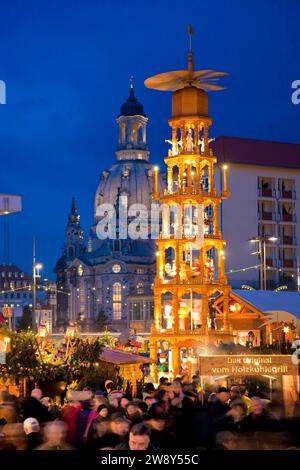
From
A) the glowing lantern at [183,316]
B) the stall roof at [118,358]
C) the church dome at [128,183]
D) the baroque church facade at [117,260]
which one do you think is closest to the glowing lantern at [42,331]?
the stall roof at [118,358]

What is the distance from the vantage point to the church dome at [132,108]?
152 metres

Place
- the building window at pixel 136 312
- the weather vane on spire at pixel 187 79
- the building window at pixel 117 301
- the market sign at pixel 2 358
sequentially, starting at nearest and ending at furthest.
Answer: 1. the market sign at pixel 2 358
2. the weather vane on spire at pixel 187 79
3. the building window at pixel 136 312
4. the building window at pixel 117 301

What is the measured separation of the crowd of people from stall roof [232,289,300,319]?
2367 cm

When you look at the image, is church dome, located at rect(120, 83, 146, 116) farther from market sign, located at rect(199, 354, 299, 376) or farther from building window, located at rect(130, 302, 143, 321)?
market sign, located at rect(199, 354, 299, 376)

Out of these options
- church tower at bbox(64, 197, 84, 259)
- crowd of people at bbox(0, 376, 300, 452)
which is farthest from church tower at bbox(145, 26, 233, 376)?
church tower at bbox(64, 197, 84, 259)

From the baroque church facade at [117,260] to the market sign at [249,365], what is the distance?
10669cm

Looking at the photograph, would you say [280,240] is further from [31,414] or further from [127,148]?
[127,148]

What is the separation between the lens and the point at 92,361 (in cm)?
2127

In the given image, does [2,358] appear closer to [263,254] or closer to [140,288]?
[263,254]

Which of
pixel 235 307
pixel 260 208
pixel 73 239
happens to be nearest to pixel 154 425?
pixel 235 307

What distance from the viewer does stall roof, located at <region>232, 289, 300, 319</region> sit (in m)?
37.6

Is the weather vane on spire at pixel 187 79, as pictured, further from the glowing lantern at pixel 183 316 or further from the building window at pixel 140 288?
the building window at pixel 140 288

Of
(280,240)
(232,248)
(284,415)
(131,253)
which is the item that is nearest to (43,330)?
(284,415)

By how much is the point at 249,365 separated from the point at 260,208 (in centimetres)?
5932
